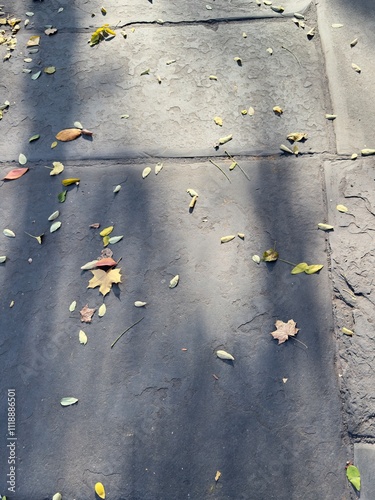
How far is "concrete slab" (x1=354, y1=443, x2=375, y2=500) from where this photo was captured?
214cm

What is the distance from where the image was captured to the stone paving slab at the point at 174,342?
88.4 inches

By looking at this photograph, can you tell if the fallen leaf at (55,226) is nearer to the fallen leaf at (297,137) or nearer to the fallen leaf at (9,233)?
the fallen leaf at (9,233)

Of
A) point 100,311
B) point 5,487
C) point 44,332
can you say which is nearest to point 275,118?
point 100,311

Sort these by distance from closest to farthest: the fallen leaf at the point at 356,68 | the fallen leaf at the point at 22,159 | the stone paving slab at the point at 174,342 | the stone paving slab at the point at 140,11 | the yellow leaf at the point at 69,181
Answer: the stone paving slab at the point at 174,342 → the yellow leaf at the point at 69,181 → the fallen leaf at the point at 22,159 → the fallen leaf at the point at 356,68 → the stone paving slab at the point at 140,11

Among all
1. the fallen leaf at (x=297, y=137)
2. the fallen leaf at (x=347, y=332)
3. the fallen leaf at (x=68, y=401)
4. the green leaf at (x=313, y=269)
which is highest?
the fallen leaf at (x=297, y=137)

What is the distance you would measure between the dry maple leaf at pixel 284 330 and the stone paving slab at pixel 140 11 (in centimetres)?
221

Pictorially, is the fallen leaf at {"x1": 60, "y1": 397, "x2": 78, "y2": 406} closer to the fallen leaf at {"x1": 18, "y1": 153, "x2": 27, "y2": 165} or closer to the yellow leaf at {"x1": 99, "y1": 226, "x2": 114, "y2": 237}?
the yellow leaf at {"x1": 99, "y1": 226, "x2": 114, "y2": 237}

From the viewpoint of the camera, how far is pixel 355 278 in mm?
2605

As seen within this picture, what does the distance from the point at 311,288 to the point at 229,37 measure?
1868 mm

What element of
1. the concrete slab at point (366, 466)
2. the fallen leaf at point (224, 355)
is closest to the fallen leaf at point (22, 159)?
the fallen leaf at point (224, 355)

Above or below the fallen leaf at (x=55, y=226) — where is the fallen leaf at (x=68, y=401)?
below

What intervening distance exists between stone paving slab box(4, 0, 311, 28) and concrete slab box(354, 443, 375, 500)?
2.75 meters

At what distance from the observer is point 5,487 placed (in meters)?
2.25

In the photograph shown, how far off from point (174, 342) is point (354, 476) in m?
0.92
